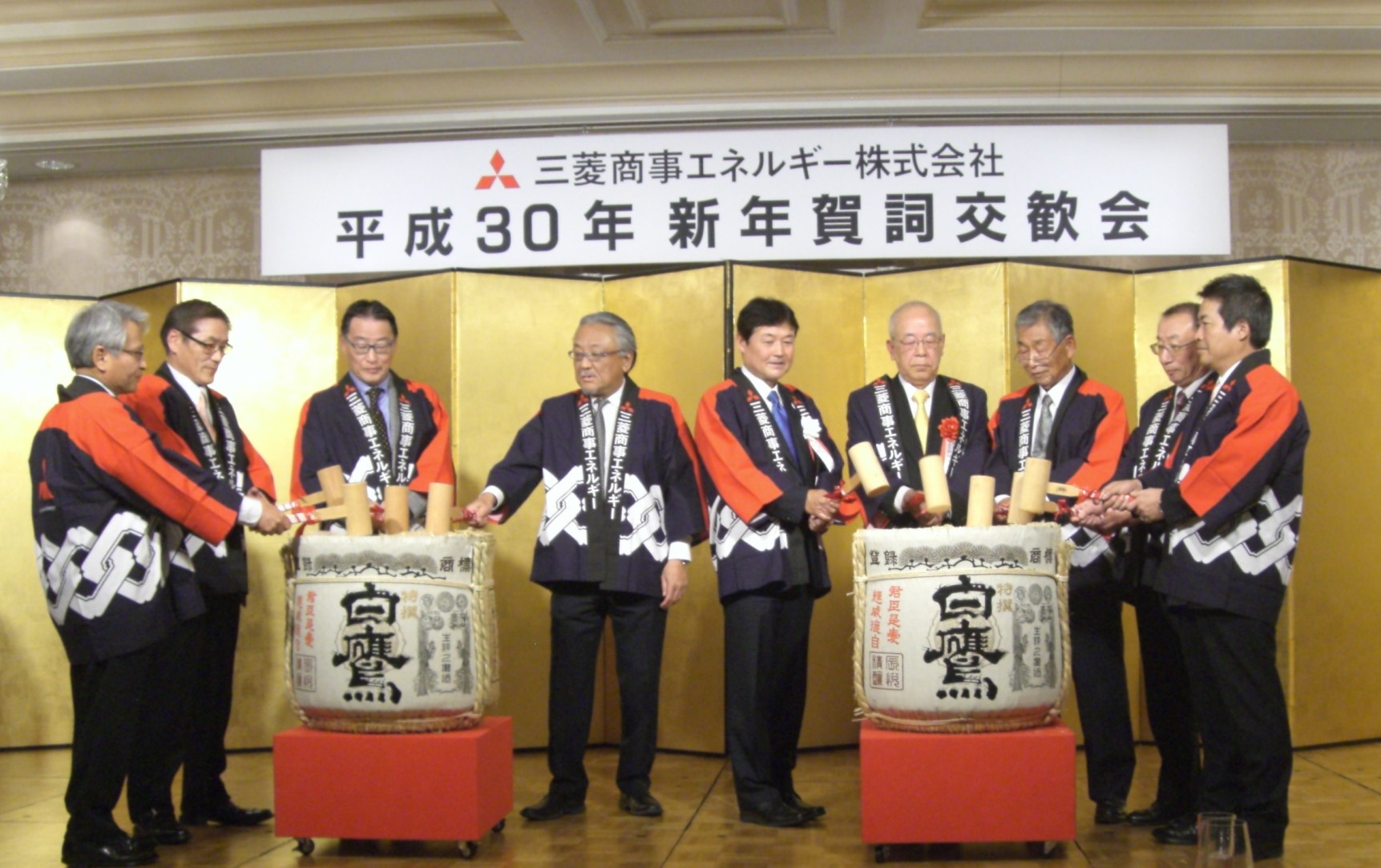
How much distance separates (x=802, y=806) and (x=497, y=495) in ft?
4.01

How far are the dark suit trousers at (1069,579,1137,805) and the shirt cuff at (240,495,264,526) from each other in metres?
2.19

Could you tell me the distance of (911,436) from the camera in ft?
12.2

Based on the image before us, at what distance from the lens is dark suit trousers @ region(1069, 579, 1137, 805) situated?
3582mm

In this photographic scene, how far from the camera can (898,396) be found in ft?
12.3

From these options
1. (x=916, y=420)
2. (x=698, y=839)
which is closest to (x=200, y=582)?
(x=698, y=839)

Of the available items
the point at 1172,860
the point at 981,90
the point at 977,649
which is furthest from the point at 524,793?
the point at 981,90

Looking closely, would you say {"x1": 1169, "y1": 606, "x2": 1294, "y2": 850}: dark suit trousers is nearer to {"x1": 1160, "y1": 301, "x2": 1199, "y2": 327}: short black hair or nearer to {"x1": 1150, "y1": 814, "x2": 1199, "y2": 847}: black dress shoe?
{"x1": 1150, "y1": 814, "x2": 1199, "y2": 847}: black dress shoe

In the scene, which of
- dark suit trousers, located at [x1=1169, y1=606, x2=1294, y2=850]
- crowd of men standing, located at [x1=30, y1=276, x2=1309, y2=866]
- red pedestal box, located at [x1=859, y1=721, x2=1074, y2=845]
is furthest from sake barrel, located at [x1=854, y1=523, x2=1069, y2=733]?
dark suit trousers, located at [x1=1169, y1=606, x2=1294, y2=850]

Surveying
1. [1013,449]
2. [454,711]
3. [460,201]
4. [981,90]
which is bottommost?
[454,711]

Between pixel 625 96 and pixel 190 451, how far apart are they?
241cm

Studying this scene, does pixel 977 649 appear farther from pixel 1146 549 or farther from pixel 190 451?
pixel 190 451

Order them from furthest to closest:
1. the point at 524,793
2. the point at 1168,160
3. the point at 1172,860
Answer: the point at 1168,160, the point at 524,793, the point at 1172,860

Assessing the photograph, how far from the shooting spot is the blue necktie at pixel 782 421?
3.70m

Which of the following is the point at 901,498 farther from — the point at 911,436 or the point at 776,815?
the point at 776,815
